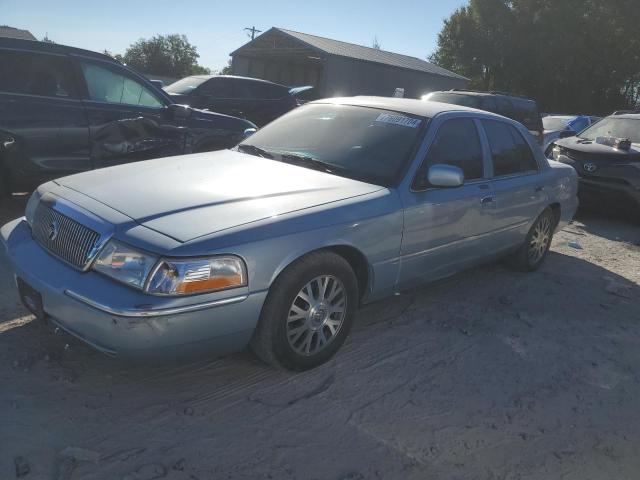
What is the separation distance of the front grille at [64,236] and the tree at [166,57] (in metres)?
64.2

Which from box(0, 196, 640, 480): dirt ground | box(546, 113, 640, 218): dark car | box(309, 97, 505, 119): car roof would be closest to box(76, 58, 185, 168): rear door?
box(0, 196, 640, 480): dirt ground

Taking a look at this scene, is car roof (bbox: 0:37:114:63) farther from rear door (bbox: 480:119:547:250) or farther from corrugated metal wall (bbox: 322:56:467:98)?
corrugated metal wall (bbox: 322:56:467:98)

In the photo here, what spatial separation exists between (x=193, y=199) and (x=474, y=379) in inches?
79.0

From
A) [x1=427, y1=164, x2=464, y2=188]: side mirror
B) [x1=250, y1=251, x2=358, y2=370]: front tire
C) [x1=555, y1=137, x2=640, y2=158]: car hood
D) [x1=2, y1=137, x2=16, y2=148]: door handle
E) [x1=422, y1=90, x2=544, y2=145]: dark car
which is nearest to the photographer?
[x1=250, y1=251, x2=358, y2=370]: front tire

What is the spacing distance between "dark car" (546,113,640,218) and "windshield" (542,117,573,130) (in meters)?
7.11

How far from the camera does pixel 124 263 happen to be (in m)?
2.70

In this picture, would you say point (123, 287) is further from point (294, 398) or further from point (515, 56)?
point (515, 56)

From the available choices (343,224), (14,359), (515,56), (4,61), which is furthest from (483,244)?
(515,56)

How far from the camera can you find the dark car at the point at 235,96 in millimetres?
11359

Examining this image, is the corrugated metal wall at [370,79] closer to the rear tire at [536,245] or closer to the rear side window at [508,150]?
the rear tire at [536,245]

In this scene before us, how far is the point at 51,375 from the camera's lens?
301 cm

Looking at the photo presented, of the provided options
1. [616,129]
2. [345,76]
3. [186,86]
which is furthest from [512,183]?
[345,76]

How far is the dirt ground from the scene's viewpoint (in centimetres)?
254

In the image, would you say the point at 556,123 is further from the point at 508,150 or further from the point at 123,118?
the point at 123,118
